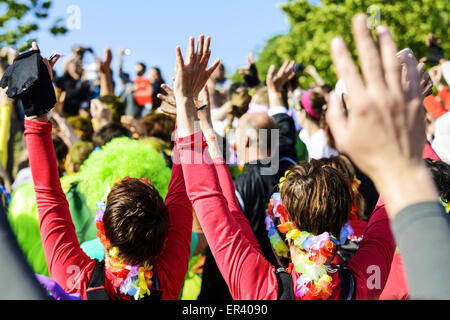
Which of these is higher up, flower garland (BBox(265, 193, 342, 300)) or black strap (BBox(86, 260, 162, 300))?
flower garland (BBox(265, 193, 342, 300))

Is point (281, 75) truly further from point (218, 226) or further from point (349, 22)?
point (349, 22)

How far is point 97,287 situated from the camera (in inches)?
69.7

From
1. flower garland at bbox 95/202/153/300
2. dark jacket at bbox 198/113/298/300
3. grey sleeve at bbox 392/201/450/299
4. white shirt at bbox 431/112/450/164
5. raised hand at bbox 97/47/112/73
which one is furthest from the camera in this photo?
raised hand at bbox 97/47/112/73

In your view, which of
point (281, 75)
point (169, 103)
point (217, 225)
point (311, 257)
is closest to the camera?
point (217, 225)

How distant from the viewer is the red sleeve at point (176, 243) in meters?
1.92

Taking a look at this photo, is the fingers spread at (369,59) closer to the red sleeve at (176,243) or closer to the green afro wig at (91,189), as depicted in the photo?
the red sleeve at (176,243)

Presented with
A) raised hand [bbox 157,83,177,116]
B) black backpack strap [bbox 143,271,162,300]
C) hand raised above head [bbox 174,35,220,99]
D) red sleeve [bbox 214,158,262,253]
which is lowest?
black backpack strap [bbox 143,271,162,300]

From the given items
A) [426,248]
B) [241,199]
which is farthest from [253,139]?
[426,248]

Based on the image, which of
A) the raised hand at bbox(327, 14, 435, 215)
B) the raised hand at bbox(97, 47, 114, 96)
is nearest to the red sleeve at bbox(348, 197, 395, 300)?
the raised hand at bbox(327, 14, 435, 215)

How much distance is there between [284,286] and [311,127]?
9.88ft

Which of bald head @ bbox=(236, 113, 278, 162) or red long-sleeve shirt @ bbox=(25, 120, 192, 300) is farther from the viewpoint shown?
bald head @ bbox=(236, 113, 278, 162)

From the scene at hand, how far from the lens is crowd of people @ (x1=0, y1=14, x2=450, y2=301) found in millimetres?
814

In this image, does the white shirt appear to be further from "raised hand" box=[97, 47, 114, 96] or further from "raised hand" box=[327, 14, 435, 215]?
"raised hand" box=[97, 47, 114, 96]
